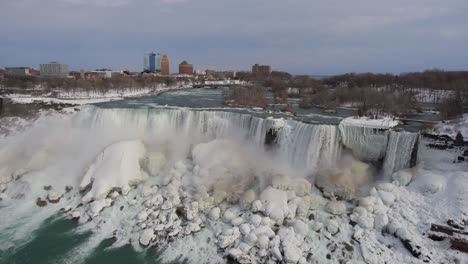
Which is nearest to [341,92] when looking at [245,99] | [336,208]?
[245,99]

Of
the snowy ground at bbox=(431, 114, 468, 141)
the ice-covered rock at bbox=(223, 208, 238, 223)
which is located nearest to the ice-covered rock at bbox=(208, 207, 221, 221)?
the ice-covered rock at bbox=(223, 208, 238, 223)

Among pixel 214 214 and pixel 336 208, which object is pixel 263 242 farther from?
pixel 336 208

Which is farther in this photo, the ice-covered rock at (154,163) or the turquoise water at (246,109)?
the turquoise water at (246,109)

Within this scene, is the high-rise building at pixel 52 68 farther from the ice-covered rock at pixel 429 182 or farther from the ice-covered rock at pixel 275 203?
the ice-covered rock at pixel 429 182

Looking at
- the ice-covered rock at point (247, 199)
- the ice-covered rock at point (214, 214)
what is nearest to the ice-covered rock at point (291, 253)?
the ice-covered rock at point (247, 199)

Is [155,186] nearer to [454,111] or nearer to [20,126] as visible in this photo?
[20,126]
